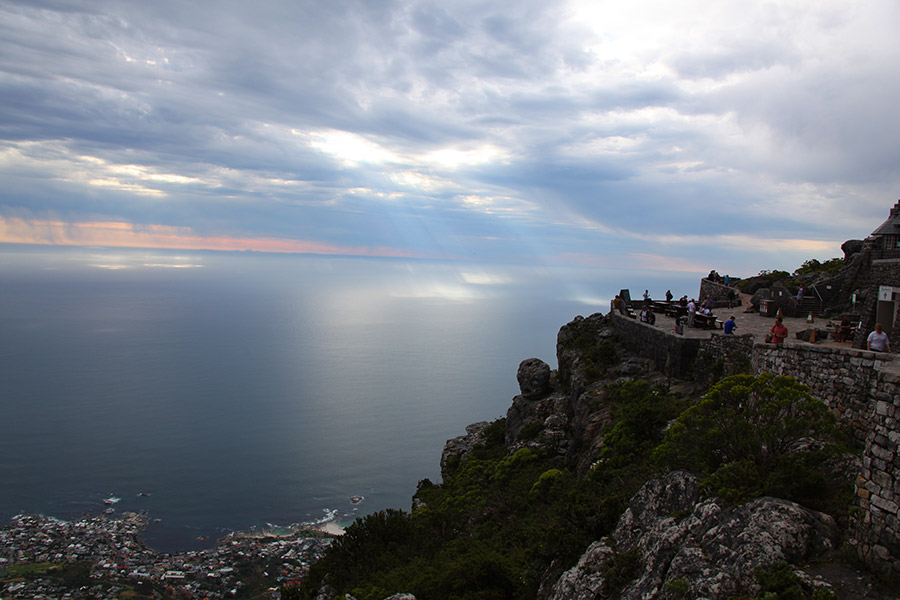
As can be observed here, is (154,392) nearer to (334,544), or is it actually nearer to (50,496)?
(50,496)

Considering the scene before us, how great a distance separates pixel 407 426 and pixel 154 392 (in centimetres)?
8015

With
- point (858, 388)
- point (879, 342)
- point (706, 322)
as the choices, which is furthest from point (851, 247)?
point (858, 388)

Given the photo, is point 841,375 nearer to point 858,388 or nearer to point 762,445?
point 858,388

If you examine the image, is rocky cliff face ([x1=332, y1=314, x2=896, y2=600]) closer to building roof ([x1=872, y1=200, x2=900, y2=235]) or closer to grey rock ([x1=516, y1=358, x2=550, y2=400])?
grey rock ([x1=516, y1=358, x2=550, y2=400])

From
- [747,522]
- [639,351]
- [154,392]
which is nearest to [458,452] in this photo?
[639,351]

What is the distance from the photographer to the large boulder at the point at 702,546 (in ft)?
24.4

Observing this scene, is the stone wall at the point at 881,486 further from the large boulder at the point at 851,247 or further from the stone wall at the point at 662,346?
the large boulder at the point at 851,247

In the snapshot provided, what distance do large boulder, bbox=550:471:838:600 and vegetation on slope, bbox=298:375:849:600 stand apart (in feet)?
1.94

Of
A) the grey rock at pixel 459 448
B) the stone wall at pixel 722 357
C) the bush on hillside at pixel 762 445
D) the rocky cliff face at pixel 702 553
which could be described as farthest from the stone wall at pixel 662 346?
the grey rock at pixel 459 448

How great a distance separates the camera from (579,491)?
14.8 m

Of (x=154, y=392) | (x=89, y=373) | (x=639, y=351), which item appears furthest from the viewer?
(x=89, y=373)

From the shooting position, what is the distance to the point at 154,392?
5630 inches

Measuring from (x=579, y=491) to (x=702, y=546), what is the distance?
682 cm

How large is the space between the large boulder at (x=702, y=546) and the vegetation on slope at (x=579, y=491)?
59 centimetres
